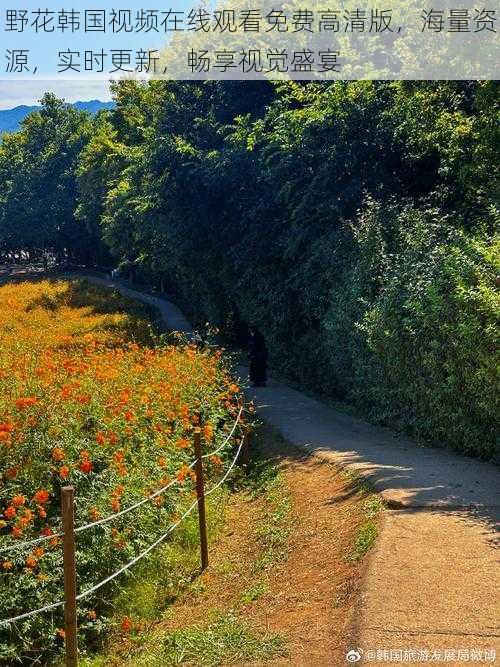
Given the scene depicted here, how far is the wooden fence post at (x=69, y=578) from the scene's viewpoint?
436cm

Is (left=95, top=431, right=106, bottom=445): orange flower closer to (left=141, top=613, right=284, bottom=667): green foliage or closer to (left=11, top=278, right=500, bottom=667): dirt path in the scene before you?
(left=141, top=613, right=284, bottom=667): green foliage

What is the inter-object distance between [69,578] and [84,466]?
5.07ft

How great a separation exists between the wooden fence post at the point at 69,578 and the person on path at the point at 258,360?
1193 cm

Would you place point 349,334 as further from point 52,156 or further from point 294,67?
point 52,156

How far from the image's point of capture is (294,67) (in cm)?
1850

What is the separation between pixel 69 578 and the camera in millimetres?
4414

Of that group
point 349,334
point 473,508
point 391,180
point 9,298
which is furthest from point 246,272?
point 9,298

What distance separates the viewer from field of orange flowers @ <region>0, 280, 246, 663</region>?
520cm

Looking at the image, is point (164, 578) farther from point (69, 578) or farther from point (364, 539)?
point (69, 578)

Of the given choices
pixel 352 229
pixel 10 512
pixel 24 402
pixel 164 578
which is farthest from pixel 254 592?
pixel 352 229

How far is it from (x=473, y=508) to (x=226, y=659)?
3.29 meters

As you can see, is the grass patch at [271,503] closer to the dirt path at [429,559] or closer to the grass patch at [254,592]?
the grass patch at [254,592]

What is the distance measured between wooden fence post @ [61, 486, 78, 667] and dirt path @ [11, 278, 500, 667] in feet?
5.98

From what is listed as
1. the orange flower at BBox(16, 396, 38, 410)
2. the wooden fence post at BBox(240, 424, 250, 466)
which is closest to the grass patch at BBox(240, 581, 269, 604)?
the orange flower at BBox(16, 396, 38, 410)
